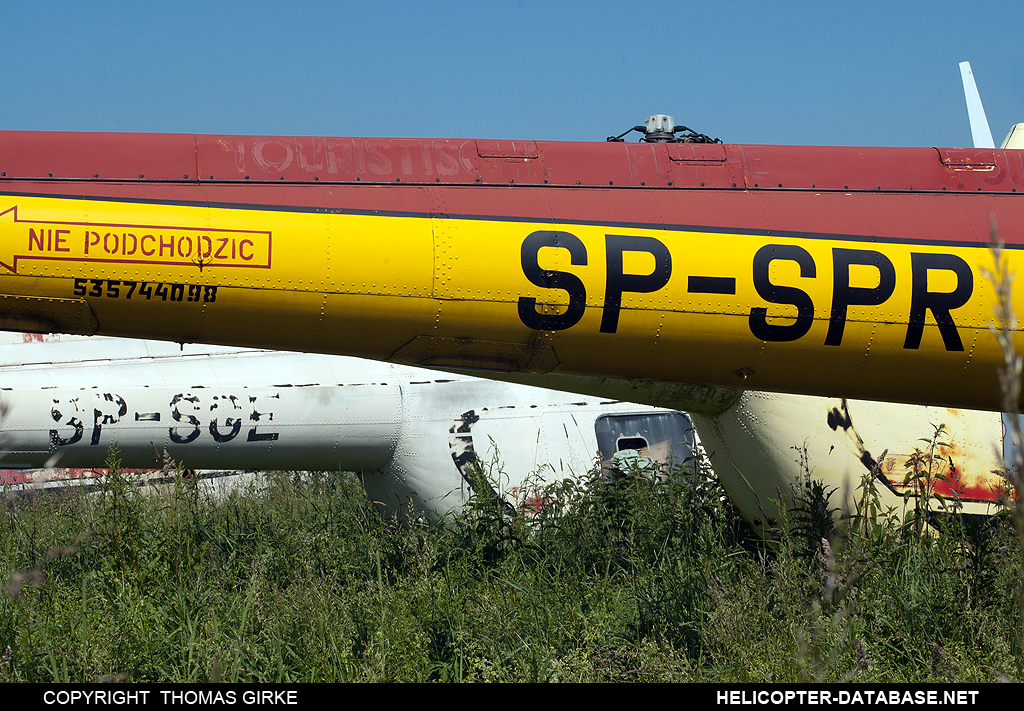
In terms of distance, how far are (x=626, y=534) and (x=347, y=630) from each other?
2.45 m

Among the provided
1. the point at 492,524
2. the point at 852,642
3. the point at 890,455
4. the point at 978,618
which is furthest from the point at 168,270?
the point at 890,455

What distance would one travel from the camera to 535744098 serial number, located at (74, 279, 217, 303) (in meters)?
4.43

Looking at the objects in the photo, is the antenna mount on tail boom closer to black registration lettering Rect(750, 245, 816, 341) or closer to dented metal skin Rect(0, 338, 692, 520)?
black registration lettering Rect(750, 245, 816, 341)

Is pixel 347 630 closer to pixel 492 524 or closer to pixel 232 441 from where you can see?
pixel 492 524

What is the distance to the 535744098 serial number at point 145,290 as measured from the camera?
14.5ft

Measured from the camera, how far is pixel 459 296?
15.6 ft

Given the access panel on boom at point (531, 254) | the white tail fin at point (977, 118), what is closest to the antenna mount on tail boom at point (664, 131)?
the access panel on boom at point (531, 254)

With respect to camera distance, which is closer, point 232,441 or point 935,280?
point 935,280

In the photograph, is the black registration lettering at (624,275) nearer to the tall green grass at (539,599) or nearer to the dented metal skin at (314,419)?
the tall green grass at (539,599)

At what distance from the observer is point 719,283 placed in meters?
4.94

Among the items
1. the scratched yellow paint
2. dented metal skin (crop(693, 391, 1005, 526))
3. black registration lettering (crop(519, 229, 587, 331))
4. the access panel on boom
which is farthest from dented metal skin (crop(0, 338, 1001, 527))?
black registration lettering (crop(519, 229, 587, 331))

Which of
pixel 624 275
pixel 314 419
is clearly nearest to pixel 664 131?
pixel 624 275

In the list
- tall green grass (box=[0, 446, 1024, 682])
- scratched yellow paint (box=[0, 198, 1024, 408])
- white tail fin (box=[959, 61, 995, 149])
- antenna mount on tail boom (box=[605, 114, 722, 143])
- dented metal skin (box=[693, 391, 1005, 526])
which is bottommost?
tall green grass (box=[0, 446, 1024, 682])

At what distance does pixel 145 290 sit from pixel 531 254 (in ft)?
6.35
